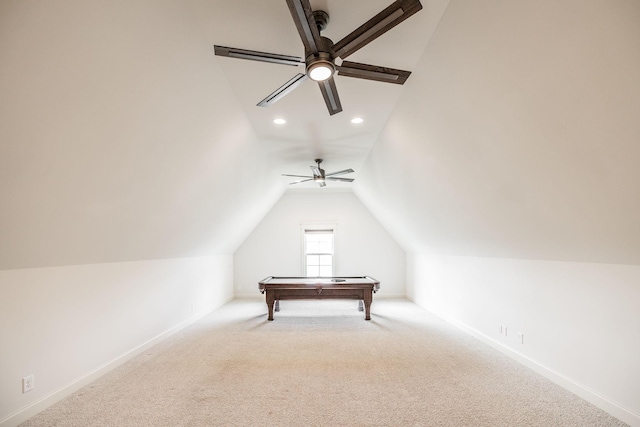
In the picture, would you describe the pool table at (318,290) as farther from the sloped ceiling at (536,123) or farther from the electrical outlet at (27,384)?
the electrical outlet at (27,384)

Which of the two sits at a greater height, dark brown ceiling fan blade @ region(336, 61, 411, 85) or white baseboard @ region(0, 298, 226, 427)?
dark brown ceiling fan blade @ region(336, 61, 411, 85)

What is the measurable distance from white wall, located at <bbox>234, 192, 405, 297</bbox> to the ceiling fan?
6203mm

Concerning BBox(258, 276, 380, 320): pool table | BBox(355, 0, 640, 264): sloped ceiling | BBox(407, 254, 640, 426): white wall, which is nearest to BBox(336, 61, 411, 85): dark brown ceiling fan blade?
BBox(355, 0, 640, 264): sloped ceiling

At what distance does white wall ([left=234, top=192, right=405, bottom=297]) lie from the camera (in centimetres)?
866

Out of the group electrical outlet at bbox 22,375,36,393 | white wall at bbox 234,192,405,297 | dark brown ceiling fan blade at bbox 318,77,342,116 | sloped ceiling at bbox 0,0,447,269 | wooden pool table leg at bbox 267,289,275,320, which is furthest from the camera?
white wall at bbox 234,192,405,297

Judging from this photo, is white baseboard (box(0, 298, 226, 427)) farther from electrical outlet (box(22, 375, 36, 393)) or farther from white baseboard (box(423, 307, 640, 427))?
white baseboard (box(423, 307, 640, 427))

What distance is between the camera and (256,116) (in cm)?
398

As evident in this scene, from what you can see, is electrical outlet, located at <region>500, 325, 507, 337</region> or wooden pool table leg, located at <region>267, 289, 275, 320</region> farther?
wooden pool table leg, located at <region>267, 289, 275, 320</region>

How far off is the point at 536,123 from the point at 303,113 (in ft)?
7.95

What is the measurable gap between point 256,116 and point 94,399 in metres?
3.28

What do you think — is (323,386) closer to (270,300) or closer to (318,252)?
(270,300)

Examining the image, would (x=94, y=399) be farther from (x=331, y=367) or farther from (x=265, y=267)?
(x=265, y=267)

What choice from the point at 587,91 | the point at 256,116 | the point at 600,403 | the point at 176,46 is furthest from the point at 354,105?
the point at 600,403

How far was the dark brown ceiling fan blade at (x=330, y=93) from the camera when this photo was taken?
2369mm
